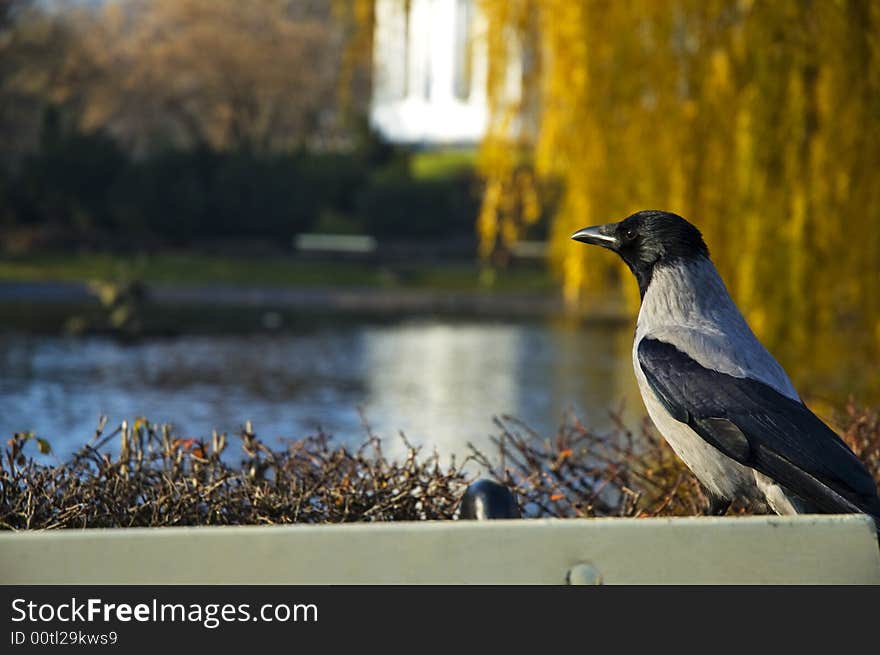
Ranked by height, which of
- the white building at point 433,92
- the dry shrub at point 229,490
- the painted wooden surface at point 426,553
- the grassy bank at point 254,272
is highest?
the white building at point 433,92

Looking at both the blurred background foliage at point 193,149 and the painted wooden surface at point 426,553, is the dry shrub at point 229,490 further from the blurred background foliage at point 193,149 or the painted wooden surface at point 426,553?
the blurred background foliage at point 193,149

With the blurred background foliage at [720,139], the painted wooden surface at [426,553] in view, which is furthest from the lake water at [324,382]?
the painted wooden surface at [426,553]

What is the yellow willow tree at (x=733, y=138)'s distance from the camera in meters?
7.41

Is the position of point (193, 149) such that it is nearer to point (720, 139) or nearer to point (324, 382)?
point (324, 382)

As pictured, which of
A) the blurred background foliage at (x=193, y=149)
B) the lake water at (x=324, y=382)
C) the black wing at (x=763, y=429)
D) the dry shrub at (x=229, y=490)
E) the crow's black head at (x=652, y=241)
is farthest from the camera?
the blurred background foliage at (x=193, y=149)

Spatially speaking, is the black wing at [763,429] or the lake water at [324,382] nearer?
the black wing at [763,429]

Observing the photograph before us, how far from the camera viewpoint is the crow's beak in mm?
3736

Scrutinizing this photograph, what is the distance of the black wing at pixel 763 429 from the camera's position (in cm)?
315

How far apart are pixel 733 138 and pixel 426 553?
5954mm

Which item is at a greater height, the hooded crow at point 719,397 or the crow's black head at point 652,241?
the crow's black head at point 652,241

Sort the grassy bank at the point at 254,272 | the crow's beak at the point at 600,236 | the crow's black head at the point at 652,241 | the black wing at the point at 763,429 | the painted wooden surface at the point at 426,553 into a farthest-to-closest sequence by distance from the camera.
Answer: the grassy bank at the point at 254,272
the crow's beak at the point at 600,236
the crow's black head at the point at 652,241
the black wing at the point at 763,429
the painted wooden surface at the point at 426,553

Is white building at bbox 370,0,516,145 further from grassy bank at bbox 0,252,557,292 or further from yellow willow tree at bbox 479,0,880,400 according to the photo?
yellow willow tree at bbox 479,0,880,400

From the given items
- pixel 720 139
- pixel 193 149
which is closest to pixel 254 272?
pixel 193 149
